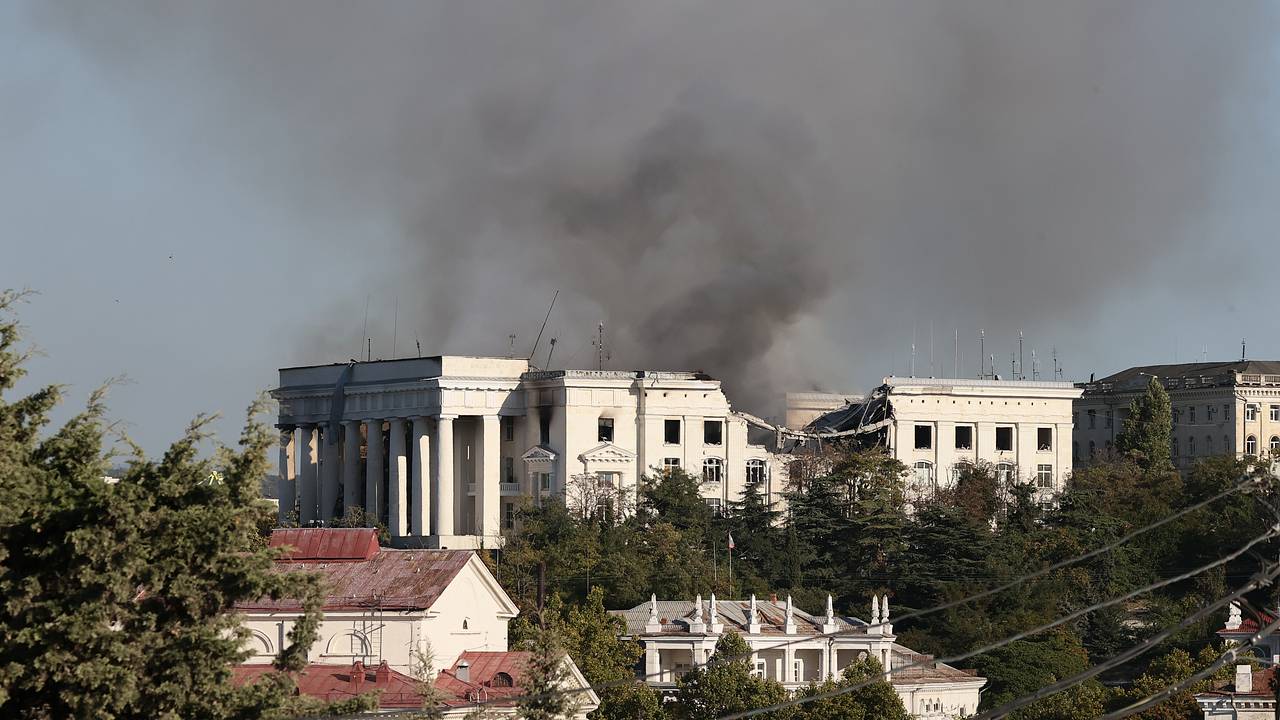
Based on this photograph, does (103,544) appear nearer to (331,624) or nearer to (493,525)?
(331,624)

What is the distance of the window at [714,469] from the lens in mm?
165000

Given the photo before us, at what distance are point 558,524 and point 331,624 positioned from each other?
57.5 m

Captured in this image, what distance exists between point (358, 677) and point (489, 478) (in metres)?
82.8

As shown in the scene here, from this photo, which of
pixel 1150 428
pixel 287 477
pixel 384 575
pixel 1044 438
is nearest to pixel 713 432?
pixel 1044 438

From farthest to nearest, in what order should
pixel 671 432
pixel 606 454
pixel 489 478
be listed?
pixel 671 432 → pixel 489 478 → pixel 606 454

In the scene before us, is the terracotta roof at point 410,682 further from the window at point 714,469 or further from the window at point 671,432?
the window at point 714,469

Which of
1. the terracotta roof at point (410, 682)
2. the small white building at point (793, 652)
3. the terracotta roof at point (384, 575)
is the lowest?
the small white building at point (793, 652)

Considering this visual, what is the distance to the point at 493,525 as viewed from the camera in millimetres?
159250

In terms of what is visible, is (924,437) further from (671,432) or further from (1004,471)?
(671,432)

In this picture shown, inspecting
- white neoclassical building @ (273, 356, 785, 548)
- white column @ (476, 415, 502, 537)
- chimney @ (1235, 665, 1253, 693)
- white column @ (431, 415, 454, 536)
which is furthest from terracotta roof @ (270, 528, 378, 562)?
white column @ (431, 415, 454, 536)

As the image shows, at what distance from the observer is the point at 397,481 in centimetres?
16488

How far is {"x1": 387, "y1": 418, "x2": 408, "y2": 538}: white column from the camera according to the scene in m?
163

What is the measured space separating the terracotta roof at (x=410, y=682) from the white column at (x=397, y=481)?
73223mm

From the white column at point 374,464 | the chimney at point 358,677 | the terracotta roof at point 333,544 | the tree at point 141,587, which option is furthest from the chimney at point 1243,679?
the white column at point 374,464
